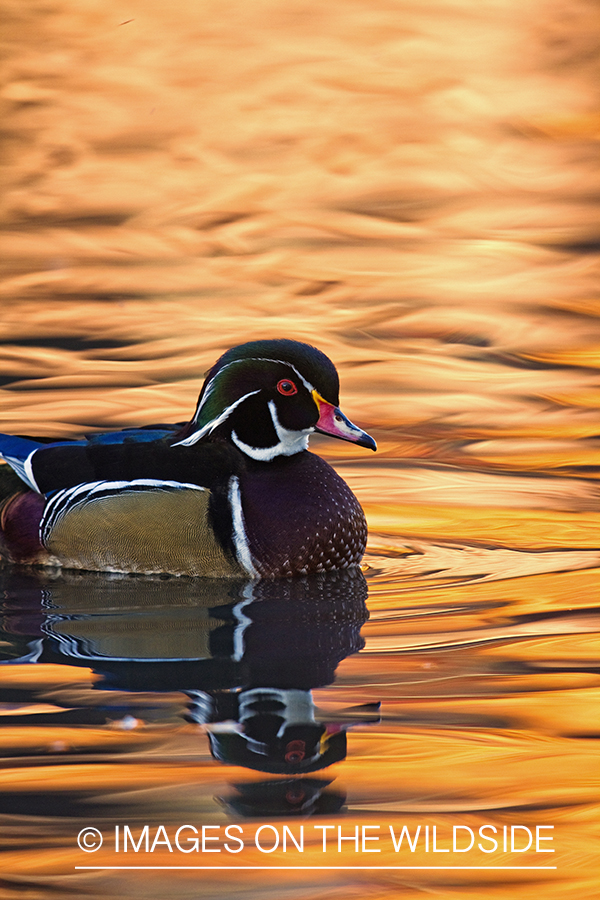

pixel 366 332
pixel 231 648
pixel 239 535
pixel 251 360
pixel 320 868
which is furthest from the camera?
pixel 366 332

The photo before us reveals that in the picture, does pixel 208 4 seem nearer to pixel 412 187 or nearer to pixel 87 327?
pixel 412 187

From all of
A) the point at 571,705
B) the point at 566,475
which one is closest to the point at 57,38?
the point at 566,475

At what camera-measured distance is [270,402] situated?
20.7 ft

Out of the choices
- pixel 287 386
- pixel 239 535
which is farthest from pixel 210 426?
pixel 239 535

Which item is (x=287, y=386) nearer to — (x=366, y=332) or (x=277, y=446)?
(x=277, y=446)

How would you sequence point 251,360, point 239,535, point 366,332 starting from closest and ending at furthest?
point 239,535
point 251,360
point 366,332

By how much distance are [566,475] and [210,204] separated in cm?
683

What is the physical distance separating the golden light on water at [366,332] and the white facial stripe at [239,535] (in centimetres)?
55

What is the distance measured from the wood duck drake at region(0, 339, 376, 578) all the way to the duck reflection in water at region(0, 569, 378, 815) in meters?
0.11

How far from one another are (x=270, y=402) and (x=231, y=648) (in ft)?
4.91

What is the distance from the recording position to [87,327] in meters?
10.3
